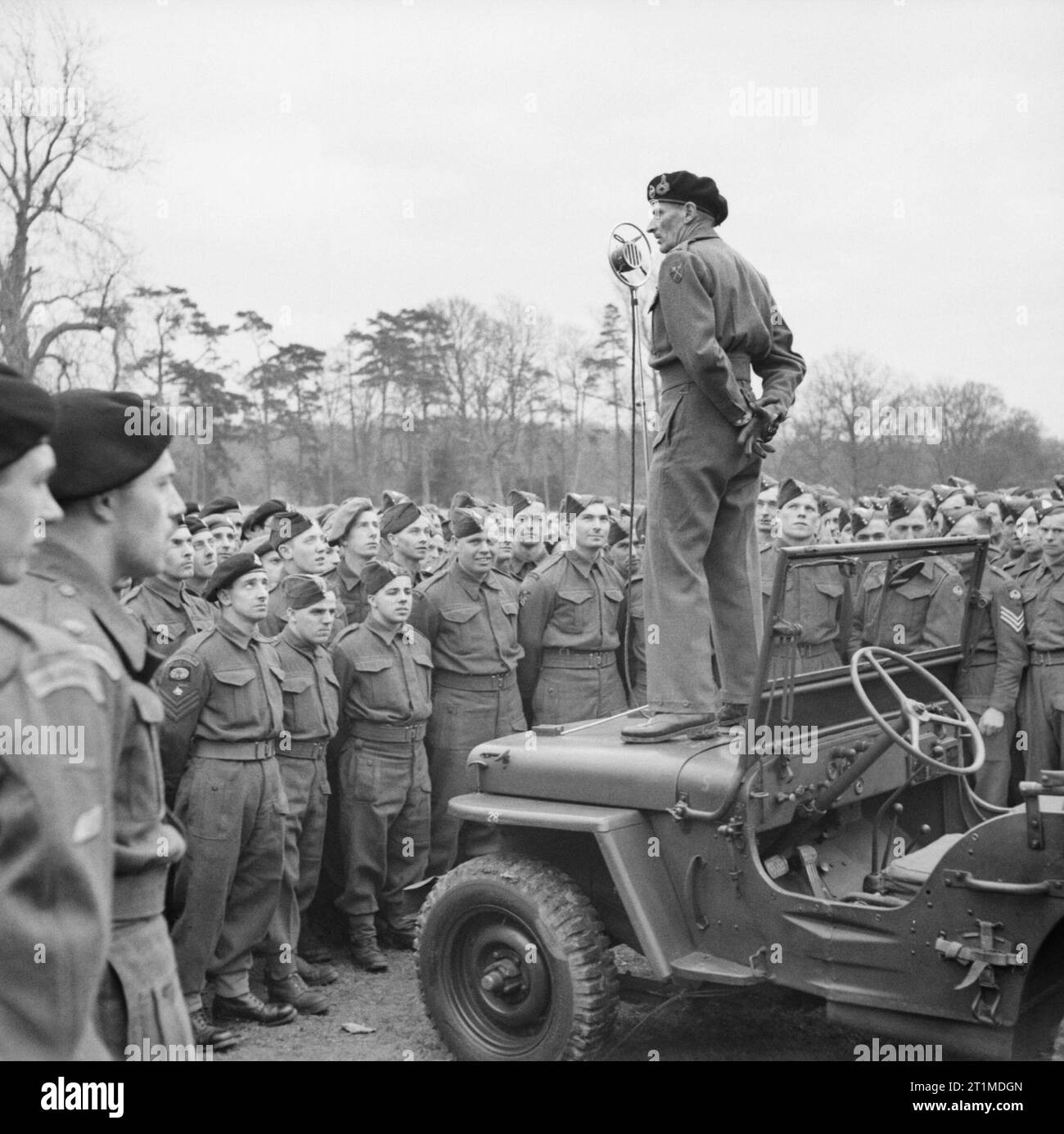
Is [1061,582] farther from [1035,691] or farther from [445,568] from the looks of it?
[445,568]

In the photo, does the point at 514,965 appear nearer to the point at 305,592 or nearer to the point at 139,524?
the point at 305,592

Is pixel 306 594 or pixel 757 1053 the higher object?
pixel 306 594

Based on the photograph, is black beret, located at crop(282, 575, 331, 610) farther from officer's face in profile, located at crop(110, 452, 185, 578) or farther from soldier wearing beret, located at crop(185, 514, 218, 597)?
officer's face in profile, located at crop(110, 452, 185, 578)

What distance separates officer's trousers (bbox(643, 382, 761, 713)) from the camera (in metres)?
4.56

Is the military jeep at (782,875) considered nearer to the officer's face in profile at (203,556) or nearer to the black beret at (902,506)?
the officer's face in profile at (203,556)

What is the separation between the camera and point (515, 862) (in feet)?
15.0

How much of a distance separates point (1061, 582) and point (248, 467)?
27.9m

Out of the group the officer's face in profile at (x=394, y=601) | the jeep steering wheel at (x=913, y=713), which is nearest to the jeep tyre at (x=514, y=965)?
the jeep steering wheel at (x=913, y=713)

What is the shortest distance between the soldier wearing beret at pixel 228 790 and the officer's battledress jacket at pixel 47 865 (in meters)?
3.33

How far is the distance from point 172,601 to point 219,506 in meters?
2.34

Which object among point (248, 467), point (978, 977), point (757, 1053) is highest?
point (248, 467)

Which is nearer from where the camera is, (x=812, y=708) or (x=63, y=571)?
(x=63, y=571)

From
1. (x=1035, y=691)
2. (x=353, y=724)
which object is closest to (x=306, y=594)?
(x=353, y=724)

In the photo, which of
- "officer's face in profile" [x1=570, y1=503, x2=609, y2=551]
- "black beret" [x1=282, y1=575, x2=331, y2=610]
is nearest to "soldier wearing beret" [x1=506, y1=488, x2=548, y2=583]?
"officer's face in profile" [x1=570, y1=503, x2=609, y2=551]
